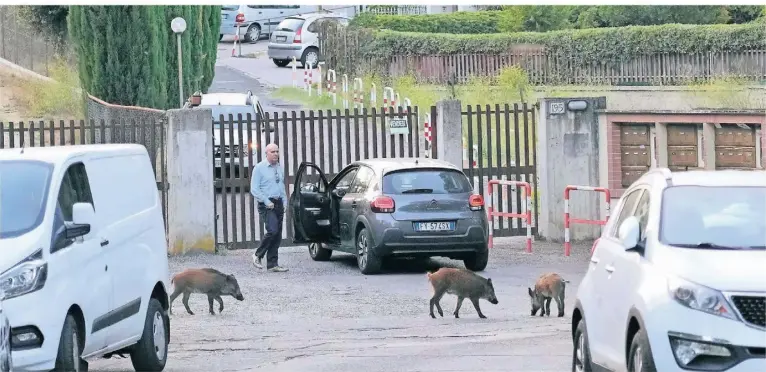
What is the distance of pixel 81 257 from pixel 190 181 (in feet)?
37.1

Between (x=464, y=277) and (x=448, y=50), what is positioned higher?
(x=448, y=50)

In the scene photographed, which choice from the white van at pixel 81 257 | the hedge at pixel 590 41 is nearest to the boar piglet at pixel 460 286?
the white van at pixel 81 257

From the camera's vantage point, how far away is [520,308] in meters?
15.8

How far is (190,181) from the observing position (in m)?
21.2

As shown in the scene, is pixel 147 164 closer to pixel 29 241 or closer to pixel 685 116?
pixel 29 241

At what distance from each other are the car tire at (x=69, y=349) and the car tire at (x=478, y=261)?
9.37m

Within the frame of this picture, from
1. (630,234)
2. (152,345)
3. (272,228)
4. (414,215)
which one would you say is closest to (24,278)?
(152,345)

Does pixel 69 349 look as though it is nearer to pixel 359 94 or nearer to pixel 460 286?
pixel 460 286

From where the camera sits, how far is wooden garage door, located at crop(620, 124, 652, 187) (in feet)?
70.0

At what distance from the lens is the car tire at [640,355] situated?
7902 millimetres

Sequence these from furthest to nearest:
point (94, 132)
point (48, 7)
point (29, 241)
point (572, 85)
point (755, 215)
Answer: point (572, 85) → point (48, 7) → point (94, 132) → point (29, 241) → point (755, 215)

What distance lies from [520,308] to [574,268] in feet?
12.2

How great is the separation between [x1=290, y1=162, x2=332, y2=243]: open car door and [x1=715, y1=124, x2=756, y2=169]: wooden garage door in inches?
216

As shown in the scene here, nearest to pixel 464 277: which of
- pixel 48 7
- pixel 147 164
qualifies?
pixel 147 164
